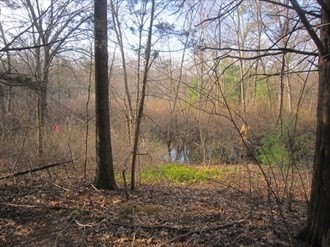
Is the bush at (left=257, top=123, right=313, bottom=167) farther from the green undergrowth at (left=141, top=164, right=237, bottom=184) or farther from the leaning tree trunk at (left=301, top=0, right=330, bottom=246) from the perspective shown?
the leaning tree trunk at (left=301, top=0, right=330, bottom=246)

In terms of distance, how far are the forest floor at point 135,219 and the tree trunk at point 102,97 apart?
15.4 inches

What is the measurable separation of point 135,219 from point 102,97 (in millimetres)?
2760

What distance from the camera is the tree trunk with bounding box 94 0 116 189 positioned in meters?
6.86

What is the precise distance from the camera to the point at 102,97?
6895mm

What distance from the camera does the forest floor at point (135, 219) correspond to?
14.1 feet

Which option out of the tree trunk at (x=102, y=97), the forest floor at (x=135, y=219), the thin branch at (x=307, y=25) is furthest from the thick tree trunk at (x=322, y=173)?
the tree trunk at (x=102, y=97)

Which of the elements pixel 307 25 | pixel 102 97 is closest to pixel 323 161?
pixel 307 25

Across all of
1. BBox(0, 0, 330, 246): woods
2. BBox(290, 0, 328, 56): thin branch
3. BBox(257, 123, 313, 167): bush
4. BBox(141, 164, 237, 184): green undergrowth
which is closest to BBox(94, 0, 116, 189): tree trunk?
BBox(0, 0, 330, 246): woods

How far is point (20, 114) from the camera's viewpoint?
12.6 metres

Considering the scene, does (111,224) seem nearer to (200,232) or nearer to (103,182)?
(200,232)

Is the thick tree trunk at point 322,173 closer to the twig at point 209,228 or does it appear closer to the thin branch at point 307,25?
the thin branch at point 307,25

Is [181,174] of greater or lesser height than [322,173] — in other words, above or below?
below

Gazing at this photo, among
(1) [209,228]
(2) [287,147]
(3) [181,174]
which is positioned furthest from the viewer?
(3) [181,174]

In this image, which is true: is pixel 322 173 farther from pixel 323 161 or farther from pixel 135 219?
pixel 135 219
